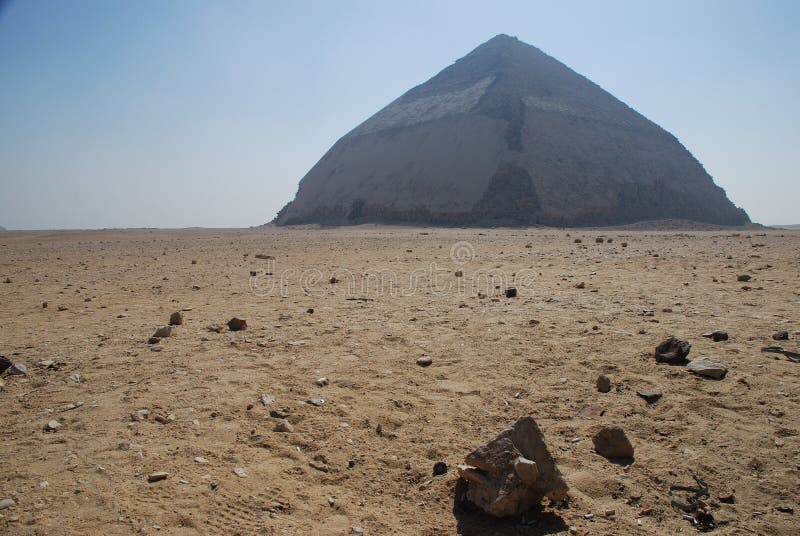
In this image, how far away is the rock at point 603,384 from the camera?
2.99 m

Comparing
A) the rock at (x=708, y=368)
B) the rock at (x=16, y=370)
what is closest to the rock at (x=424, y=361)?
the rock at (x=708, y=368)

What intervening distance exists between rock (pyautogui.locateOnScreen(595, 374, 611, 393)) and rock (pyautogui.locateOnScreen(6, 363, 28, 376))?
12.5 ft

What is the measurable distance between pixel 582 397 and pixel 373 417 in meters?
1.27

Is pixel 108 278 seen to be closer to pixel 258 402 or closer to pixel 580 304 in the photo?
pixel 258 402

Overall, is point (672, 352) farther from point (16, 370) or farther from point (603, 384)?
point (16, 370)

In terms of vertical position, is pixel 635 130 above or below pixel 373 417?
above

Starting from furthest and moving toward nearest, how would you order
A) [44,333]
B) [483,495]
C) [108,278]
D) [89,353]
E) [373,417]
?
1. [108,278]
2. [44,333]
3. [89,353]
4. [373,417]
5. [483,495]

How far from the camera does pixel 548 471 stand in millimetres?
2033

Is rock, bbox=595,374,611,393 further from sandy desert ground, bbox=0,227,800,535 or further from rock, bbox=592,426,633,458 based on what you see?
rock, bbox=592,426,633,458

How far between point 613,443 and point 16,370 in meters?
3.78

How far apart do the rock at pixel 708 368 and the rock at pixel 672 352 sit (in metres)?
0.08

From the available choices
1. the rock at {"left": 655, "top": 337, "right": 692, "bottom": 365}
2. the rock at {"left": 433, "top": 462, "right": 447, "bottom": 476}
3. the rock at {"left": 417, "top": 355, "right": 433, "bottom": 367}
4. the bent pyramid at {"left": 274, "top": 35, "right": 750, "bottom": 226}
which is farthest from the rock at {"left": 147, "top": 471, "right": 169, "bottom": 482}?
the bent pyramid at {"left": 274, "top": 35, "right": 750, "bottom": 226}

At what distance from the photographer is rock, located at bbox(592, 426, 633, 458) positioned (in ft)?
7.70

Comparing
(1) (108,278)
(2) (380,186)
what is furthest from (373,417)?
(2) (380,186)
